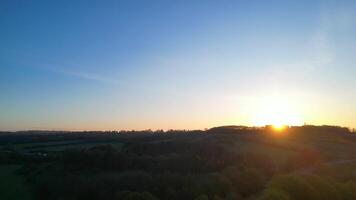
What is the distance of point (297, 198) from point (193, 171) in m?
25.0

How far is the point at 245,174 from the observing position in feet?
143

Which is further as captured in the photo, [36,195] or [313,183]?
[36,195]

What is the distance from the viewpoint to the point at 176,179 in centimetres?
4028

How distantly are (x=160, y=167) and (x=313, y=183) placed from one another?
83.5 ft

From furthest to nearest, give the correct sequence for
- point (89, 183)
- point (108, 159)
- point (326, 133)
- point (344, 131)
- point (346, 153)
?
point (344, 131), point (326, 133), point (346, 153), point (108, 159), point (89, 183)

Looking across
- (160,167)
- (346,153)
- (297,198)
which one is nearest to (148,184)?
(297,198)

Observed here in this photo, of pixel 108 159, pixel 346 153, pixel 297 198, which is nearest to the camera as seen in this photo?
pixel 297 198

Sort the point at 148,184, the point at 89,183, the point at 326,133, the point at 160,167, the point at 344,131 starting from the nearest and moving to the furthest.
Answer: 1. the point at 148,184
2. the point at 89,183
3. the point at 160,167
4. the point at 326,133
5. the point at 344,131

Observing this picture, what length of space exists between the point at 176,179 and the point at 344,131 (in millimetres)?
99190

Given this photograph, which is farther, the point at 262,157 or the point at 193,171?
the point at 262,157

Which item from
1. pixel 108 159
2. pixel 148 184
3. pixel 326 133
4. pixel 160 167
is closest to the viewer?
pixel 148 184

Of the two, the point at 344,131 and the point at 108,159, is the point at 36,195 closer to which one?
the point at 108,159

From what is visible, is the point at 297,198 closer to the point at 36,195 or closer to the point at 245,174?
the point at 245,174

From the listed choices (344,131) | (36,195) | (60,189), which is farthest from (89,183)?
(344,131)
